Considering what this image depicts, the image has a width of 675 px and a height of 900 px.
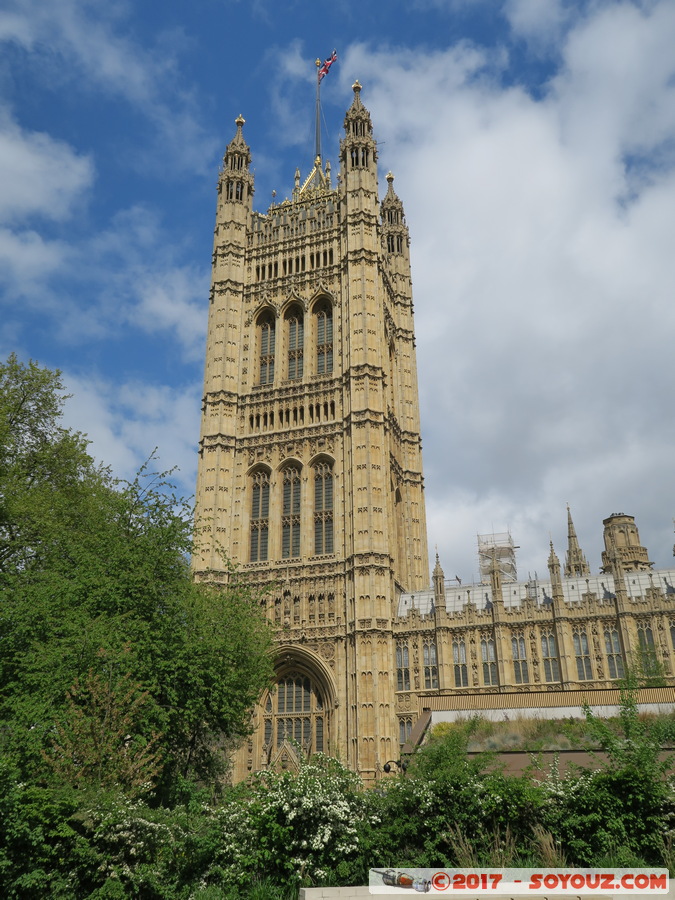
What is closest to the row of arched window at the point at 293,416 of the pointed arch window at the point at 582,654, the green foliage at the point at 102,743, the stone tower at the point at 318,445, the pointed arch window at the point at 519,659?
the stone tower at the point at 318,445

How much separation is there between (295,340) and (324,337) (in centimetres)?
Result: 204

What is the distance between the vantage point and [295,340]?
50.8m

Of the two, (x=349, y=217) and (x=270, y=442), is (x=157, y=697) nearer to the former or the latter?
(x=270, y=442)

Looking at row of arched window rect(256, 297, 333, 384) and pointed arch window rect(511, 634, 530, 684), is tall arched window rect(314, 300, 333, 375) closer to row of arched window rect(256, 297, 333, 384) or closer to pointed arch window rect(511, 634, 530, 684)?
row of arched window rect(256, 297, 333, 384)

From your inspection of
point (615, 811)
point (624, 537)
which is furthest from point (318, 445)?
point (624, 537)

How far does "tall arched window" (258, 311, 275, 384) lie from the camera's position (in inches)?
1989

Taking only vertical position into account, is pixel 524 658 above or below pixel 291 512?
below

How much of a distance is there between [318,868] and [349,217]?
144 feet

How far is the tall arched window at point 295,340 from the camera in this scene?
50000mm

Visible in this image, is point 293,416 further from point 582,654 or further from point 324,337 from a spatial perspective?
point 582,654

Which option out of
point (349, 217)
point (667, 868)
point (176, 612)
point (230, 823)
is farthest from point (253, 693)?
point (349, 217)

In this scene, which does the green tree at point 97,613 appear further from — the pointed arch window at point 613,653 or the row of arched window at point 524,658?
the pointed arch window at point 613,653

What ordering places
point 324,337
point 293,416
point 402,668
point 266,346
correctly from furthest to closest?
point 266,346
point 324,337
point 293,416
point 402,668

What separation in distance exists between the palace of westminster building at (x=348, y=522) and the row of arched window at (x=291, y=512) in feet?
0.34
